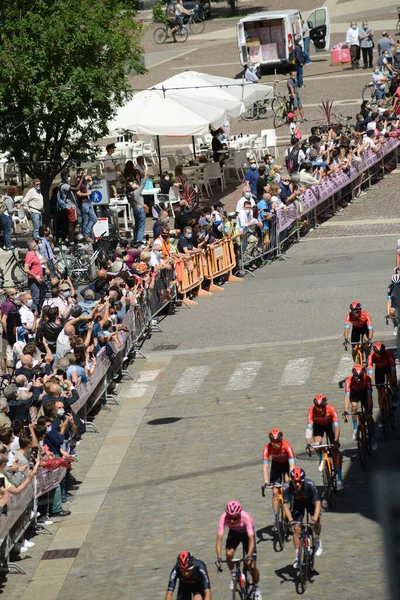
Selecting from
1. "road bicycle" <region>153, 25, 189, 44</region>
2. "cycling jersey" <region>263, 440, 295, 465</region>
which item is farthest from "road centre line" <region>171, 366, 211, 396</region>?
"road bicycle" <region>153, 25, 189, 44</region>

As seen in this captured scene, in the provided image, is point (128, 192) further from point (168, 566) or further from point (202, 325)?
point (168, 566)

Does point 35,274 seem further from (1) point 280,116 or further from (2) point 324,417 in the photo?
(1) point 280,116

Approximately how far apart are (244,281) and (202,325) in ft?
10.3

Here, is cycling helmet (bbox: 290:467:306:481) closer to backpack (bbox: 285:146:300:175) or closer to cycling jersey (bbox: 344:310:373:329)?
cycling jersey (bbox: 344:310:373:329)

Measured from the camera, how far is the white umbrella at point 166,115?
99.9 ft

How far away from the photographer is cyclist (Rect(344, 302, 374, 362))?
735 inches

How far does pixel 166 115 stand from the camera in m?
30.8

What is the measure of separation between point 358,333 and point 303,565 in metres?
6.89

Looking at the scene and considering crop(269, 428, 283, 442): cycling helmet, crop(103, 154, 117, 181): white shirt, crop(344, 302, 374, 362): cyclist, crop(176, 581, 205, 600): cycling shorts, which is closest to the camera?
crop(176, 581, 205, 600): cycling shorts

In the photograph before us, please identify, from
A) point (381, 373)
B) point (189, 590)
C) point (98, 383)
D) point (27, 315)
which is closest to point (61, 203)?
point (27, 315)

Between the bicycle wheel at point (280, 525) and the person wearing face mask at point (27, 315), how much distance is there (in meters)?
→ 8.17

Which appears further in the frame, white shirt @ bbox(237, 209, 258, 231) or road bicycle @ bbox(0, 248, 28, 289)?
white shirt @ bbox(237, 209, 258, 231)

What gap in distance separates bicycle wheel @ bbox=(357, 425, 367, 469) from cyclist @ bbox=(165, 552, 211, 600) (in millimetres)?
5025

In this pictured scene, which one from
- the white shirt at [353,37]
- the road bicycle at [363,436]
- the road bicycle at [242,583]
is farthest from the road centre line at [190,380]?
the white shirt at [353,37]
